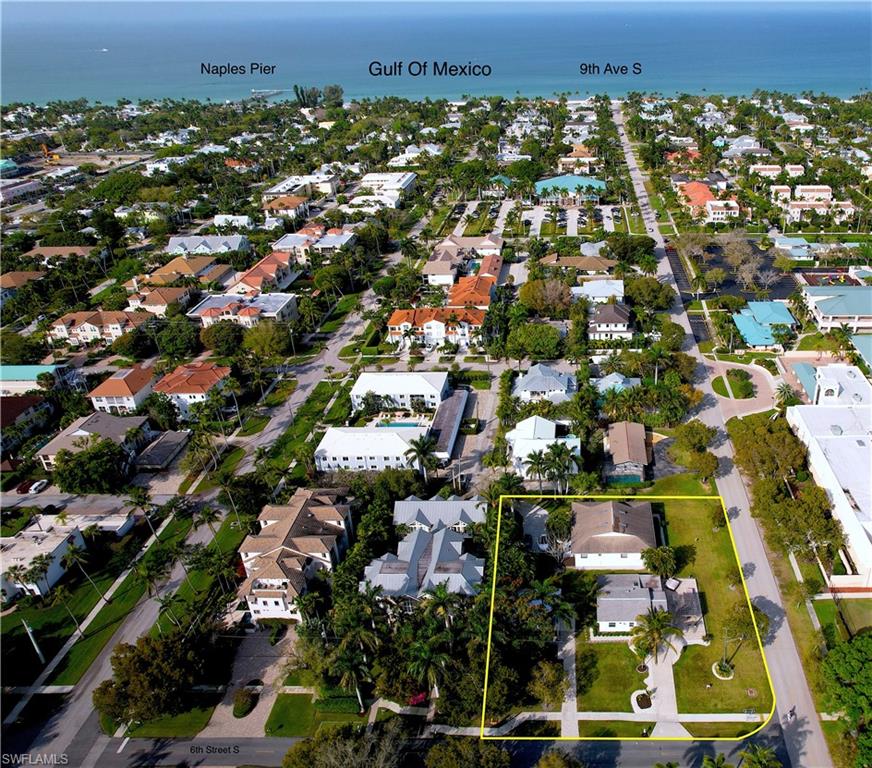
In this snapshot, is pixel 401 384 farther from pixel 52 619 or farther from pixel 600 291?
pixel 52 619

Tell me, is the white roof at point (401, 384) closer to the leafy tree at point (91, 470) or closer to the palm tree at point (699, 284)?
the leafy tree at point (91, 470)

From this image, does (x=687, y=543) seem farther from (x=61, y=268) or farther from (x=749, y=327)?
(x=61, y=268)

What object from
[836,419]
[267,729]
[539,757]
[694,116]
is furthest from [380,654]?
[694,116]

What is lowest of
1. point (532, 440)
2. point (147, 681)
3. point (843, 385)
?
point (147, 681)

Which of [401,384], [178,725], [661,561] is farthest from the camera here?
[401,384]

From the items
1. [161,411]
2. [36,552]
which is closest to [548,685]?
[36,552]

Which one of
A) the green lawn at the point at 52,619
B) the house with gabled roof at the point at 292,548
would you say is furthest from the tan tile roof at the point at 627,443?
the green lawn at the point at 52,619

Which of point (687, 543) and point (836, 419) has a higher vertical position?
point (836, 419)
